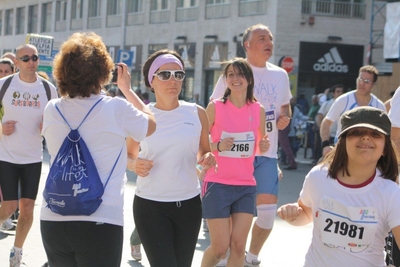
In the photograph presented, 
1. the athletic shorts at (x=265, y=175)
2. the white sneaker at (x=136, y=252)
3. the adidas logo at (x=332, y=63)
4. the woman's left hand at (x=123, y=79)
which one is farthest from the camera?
the adidas logo at (x=332, y=63)

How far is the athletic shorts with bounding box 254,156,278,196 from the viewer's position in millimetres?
7406

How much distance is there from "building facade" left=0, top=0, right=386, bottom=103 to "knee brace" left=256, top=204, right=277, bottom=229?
21.5 m

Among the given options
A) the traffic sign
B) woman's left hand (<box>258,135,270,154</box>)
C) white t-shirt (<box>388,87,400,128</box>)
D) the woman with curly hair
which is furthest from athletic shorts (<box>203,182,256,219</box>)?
the traffic sign

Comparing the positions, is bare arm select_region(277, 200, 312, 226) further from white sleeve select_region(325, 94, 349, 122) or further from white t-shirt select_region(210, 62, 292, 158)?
white sleeve select_region(325, 94, 349, 122)

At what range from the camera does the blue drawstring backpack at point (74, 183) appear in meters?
4.19

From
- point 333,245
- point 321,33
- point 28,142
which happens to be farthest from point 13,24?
point 333,245

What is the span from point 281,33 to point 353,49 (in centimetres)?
400

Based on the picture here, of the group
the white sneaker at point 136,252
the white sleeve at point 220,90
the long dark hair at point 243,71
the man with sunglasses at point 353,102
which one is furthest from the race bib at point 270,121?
the white sneaker at point 136,252

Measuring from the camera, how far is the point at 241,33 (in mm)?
36438

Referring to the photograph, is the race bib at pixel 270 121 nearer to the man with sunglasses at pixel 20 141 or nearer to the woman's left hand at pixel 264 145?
the woman's left hand at pixel 264 145

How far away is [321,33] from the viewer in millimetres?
35625

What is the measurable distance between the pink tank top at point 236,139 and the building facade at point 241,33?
22.0 metres

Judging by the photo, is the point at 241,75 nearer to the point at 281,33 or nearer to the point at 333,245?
the point at 333,245

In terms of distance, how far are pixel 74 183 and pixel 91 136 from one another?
284mm
